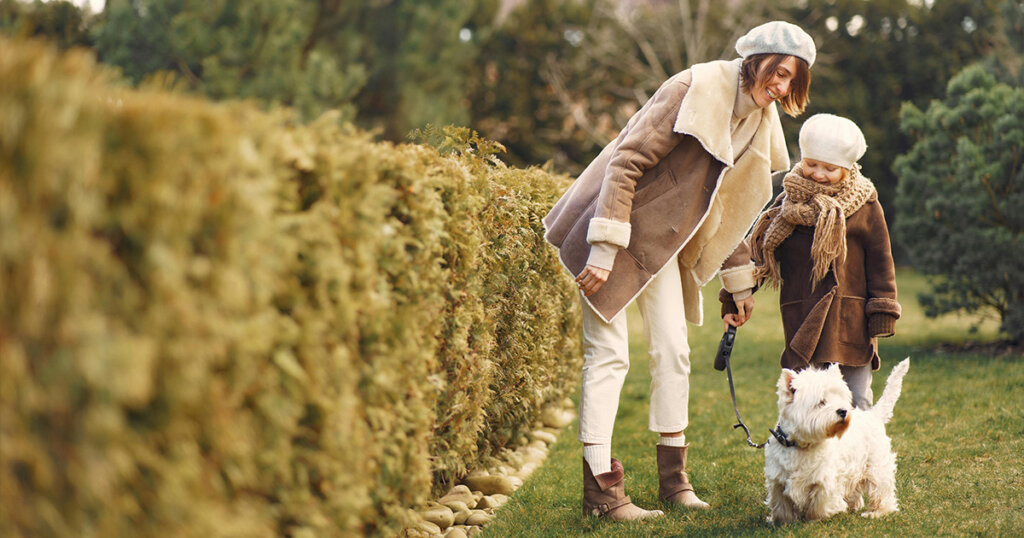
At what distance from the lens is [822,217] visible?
152 inches

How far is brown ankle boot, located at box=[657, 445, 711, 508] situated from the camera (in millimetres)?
3955

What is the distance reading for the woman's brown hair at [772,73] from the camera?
139 inches

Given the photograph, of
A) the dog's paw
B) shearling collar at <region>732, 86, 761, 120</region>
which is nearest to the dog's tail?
the dog's paw

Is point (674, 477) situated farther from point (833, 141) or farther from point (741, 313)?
point (833, 141)

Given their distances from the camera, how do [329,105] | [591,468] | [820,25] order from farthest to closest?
[820,25], [329,105], [591,468]

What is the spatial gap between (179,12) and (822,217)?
14.0 meters

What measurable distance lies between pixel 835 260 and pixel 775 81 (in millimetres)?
925

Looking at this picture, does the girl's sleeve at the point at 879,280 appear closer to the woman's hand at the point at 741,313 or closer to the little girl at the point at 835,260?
the little girl at the point at 835,260

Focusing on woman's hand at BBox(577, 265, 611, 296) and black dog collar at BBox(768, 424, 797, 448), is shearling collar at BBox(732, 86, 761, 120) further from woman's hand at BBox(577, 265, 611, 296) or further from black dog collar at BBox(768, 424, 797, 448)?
black dog collar at BBox(768, 424, 797, 448)

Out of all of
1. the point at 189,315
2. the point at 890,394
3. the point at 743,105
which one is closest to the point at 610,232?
the point at 743,105

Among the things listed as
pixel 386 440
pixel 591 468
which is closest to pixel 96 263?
pixel 386 440

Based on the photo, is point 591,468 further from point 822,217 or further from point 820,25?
point 820,25

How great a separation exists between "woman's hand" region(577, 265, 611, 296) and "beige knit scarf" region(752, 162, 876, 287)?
101 cm

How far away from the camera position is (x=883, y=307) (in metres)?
3.90
